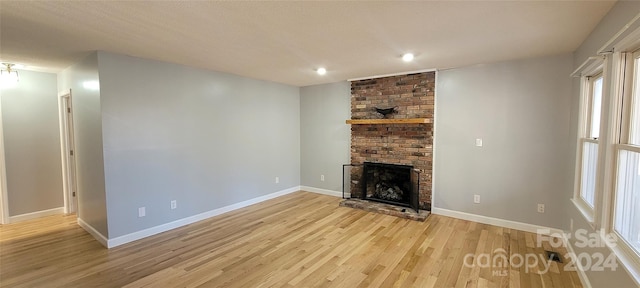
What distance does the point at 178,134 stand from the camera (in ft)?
12.1

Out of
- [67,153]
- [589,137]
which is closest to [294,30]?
[589,137]

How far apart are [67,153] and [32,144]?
428 mm

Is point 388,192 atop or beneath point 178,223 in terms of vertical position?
atop

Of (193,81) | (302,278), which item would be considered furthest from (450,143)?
(193,81)

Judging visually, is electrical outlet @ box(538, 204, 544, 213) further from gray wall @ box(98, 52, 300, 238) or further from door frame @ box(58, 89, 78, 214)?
door frame @ box(58, 89, 78, 214)

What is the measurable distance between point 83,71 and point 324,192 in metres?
4.25

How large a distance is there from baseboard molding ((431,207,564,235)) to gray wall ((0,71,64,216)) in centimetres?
619

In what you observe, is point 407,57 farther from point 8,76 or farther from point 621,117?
point 8,76

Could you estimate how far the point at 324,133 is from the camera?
5445 mm

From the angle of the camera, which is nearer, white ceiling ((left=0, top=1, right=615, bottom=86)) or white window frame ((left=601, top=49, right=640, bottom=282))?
white window frame ((left=601, top=49, right=640, bottom=282))

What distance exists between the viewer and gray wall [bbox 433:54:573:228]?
3.27 metres

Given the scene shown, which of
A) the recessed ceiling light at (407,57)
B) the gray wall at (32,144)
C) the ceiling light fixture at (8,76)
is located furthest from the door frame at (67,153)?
the recessed ceiling light at (407,57)

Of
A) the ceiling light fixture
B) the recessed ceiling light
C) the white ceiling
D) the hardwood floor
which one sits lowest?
the hardwood floor

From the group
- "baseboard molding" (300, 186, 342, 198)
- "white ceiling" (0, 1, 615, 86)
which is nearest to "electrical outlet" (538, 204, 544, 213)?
"white ceiling" (0, 1, 615, 86)
